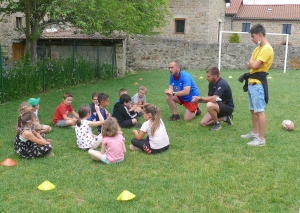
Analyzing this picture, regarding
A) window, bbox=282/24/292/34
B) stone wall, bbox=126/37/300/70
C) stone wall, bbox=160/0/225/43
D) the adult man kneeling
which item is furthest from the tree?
window, bbox=282/24/292/34

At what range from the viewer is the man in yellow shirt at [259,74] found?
6.00 m

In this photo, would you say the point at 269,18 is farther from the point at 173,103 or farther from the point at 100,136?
the point at 100,136

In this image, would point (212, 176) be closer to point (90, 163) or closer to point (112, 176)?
point (112, 176)

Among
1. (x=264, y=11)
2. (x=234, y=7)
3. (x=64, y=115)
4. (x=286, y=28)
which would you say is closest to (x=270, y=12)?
(x=264, y=11)

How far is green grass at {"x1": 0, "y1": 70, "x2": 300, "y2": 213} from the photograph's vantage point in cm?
419

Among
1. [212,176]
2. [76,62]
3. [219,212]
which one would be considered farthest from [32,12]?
[219,212]

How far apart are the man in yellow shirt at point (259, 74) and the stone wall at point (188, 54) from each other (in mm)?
16698

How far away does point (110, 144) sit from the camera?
17.9ft

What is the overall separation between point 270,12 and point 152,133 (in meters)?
39.0

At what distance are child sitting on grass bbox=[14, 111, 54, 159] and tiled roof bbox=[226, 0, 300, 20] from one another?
36507 mm

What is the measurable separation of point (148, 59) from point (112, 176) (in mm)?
18393

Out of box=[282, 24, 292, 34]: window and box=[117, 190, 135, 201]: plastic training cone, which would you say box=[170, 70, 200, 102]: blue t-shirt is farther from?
box=[282, 24, 292, 34]: window

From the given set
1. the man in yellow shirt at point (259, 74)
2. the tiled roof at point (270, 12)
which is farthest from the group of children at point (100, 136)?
the tiled roof at point (270, 12)

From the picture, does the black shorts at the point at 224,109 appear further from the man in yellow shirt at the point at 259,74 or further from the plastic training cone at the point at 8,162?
the plastic training cone at the point at 8,162
